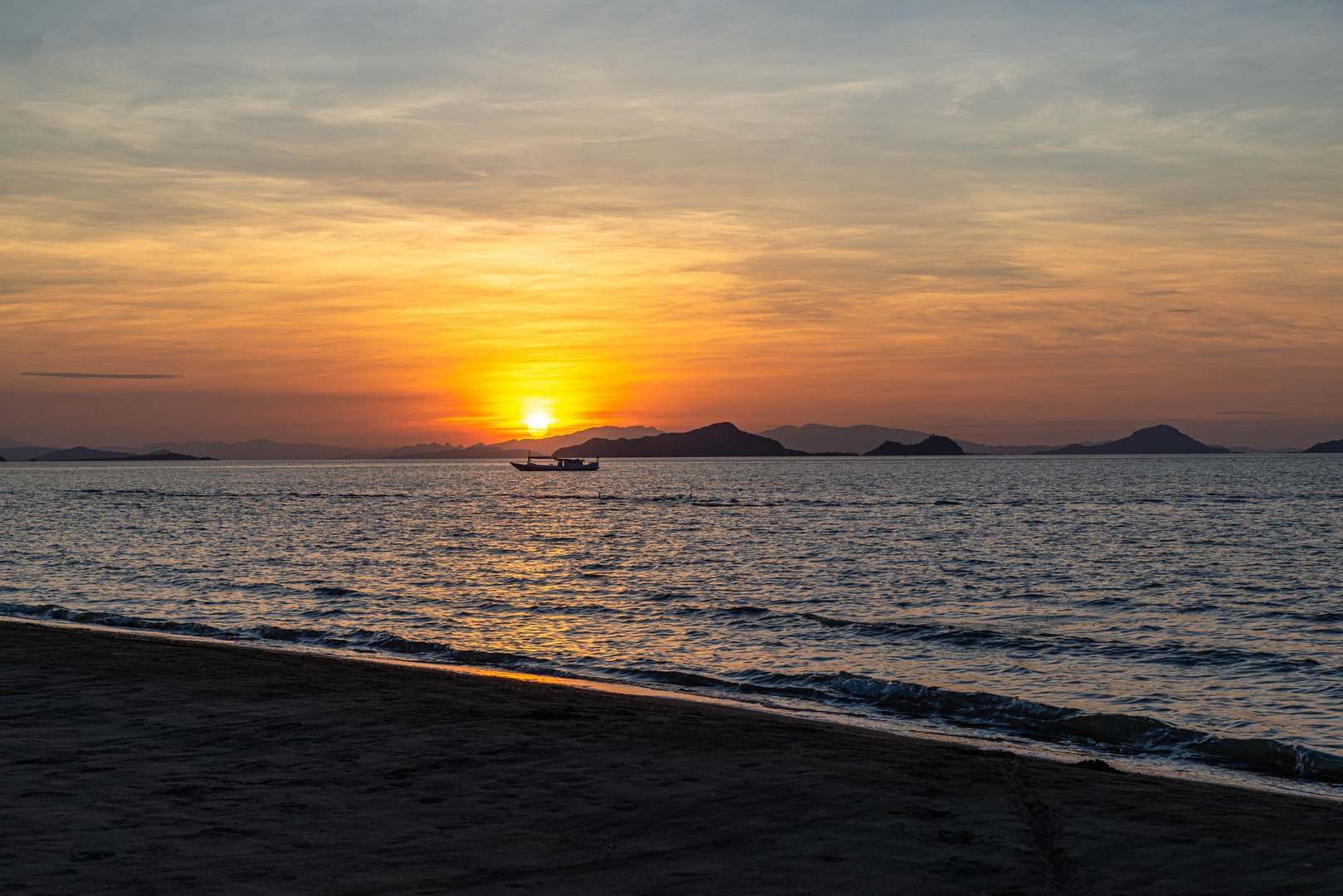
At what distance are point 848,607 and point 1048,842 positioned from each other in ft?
69.0

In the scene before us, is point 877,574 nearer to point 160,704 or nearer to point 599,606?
point 599,606

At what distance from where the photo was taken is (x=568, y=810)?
893 centimetres

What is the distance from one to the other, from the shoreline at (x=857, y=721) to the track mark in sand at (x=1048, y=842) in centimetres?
272

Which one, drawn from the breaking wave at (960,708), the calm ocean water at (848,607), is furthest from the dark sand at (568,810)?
the calm ocean water at (848,607)

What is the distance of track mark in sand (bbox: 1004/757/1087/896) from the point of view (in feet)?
23.8

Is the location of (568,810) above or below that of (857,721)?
above

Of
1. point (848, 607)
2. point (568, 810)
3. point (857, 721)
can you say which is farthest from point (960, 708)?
point (848, 607)

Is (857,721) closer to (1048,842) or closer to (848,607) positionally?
(1048,842)

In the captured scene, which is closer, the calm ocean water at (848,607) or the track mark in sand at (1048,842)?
the track mark in sand at (1048,842)

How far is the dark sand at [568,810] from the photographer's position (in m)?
7.14

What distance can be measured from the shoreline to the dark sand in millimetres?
1200

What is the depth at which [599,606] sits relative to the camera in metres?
29.4

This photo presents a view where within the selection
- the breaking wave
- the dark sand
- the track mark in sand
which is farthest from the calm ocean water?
the track mark in sand

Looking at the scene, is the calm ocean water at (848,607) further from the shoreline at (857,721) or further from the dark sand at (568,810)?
the dark sand at (568,810)
